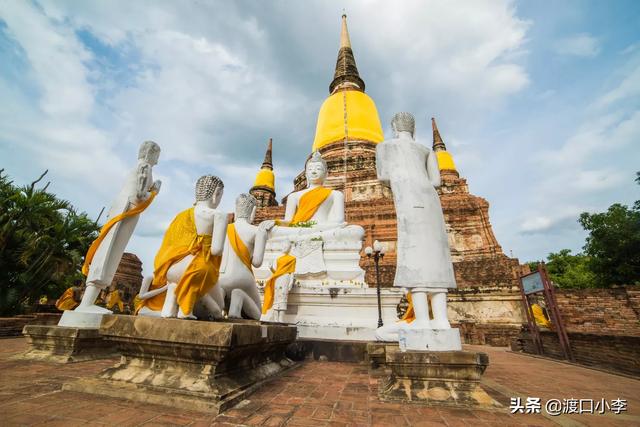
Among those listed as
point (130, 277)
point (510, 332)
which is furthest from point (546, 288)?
point (130, 277)

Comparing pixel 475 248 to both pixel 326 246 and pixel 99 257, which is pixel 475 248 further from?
pixel 99 257

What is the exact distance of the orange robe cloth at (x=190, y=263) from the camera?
277 centimetres

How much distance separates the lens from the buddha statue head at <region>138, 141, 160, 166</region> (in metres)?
4.29

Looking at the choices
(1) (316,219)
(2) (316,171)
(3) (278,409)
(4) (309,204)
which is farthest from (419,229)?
(2) (316,171)

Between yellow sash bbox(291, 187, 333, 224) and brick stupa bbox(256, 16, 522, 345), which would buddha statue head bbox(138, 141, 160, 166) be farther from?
brick stupa bbox(256, 16, 522, 345)

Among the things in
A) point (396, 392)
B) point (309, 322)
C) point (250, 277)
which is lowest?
point (396, 392)

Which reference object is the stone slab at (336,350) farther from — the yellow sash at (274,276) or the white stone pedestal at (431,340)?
the white stone pedestal at (431,340)

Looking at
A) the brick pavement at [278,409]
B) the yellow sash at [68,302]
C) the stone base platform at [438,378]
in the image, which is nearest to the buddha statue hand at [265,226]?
Result: the brick pavement at [278,409]

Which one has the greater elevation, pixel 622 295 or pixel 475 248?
pixel 475 248

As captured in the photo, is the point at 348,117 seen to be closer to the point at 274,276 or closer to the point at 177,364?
the point at 274,276

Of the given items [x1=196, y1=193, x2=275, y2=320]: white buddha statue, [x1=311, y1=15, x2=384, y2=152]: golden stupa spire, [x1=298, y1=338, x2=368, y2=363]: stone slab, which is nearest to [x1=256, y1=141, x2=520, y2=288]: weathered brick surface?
[x1=311, y1=15, x2=384, y2=152]: golden stupa spire

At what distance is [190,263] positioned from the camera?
2.85 m

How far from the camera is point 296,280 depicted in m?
5.89

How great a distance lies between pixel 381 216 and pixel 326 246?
33.6 feet
